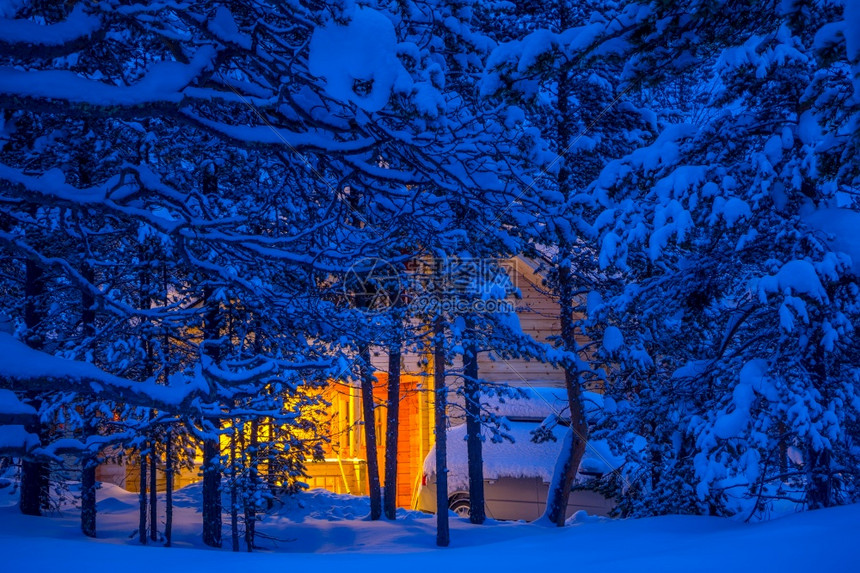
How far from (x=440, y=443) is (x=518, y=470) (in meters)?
3.06

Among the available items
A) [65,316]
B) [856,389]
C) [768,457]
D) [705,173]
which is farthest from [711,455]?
[65,316]

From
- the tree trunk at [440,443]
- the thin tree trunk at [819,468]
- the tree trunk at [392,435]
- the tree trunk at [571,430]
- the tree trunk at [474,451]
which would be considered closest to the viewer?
the thin tree trunk at [819,468]

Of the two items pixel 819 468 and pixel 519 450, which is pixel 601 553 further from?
pixel 519 450

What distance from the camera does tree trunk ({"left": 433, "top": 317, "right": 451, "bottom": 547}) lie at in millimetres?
10344

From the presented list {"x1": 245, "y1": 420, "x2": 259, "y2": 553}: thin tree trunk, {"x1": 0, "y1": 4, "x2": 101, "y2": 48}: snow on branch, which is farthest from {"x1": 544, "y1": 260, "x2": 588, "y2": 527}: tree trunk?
{"x1": 0, "y1": 4, "x2": 101, "y2": 48}: snow on branch

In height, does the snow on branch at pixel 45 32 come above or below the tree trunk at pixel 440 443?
above

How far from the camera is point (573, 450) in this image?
38.9 ft

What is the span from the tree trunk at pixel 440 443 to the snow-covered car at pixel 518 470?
7.53 feet

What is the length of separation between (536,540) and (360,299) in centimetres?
814

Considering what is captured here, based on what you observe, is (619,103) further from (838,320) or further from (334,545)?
(334,545)

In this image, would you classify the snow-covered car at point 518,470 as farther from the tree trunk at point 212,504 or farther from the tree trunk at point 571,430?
the tree trunk at point 212,504

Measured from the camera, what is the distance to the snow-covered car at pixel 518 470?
13320 mm

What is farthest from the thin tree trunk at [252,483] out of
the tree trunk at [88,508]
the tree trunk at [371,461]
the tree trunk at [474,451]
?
the tree trunk at [474,451]

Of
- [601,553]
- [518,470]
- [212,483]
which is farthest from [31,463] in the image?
[601,553]
